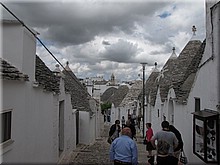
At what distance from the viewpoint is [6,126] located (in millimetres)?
6020

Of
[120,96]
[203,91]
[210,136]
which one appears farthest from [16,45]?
[120,96]

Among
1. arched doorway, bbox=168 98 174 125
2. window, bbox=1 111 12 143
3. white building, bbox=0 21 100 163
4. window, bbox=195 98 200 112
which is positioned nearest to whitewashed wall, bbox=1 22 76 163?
white building, bbox=0 21 100 163

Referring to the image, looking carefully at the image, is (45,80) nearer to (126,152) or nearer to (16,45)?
(16,45)

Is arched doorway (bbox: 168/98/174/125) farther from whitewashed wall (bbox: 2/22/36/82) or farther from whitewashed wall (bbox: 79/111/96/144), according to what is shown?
whitewashed wall (bbox: 2/22/36/82)

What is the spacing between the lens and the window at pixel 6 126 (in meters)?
5.82

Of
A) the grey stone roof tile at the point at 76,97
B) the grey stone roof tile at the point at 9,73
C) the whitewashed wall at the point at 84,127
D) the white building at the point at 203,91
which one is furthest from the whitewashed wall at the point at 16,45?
the whitewashed wall at the point at 84,127

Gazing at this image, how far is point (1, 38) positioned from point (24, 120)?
6.09ft

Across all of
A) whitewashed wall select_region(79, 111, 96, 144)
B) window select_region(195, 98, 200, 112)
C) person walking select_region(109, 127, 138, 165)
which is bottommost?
whitewashed wall select_region(79, 111, 96, 144)

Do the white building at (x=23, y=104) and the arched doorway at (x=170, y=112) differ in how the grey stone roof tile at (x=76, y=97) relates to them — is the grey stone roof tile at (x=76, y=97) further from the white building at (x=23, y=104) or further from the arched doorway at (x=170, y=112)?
the white building at (x=23, y=104)

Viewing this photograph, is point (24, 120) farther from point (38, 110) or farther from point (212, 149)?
point (212, 149)

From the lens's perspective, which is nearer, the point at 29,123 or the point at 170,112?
the point at 29,123

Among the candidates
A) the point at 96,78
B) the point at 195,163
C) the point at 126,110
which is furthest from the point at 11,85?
the point at 96,78

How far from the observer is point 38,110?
818 cm

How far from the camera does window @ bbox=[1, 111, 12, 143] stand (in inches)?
229
